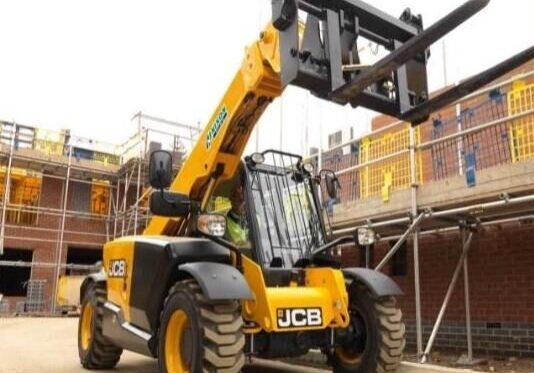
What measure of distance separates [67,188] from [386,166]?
15.5 metres

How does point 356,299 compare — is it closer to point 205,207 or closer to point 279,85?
point 205,207

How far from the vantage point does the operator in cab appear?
19.1ft

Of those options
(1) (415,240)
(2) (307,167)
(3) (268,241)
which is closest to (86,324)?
(3) (268,241)

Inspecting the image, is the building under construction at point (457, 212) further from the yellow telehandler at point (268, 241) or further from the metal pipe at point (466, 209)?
the yellow telehandler at point (268, 241)

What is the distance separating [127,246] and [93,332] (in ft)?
4.93

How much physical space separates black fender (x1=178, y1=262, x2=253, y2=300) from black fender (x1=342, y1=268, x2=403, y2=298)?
1.64 m

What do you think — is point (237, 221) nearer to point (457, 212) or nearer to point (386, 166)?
point (457, 212)

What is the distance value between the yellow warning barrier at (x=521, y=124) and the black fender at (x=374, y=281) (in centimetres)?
251

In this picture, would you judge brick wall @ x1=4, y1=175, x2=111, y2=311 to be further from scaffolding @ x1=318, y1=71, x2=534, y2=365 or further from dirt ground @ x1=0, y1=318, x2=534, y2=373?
scaffolding @ x1=318, y1=71, x2=534, y2=365

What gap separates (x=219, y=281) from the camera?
4777mm

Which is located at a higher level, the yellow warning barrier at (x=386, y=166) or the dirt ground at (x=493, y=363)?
the yellow warning barrier at (x=386, y=166)

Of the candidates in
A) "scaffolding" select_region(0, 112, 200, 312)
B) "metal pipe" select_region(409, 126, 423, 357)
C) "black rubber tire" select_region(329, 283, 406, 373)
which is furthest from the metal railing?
"scaffolding" select_region(0, 112, 200, 312)

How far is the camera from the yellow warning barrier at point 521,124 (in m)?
7.05

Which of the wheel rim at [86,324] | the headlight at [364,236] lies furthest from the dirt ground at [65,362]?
the headlight at [364,236]
